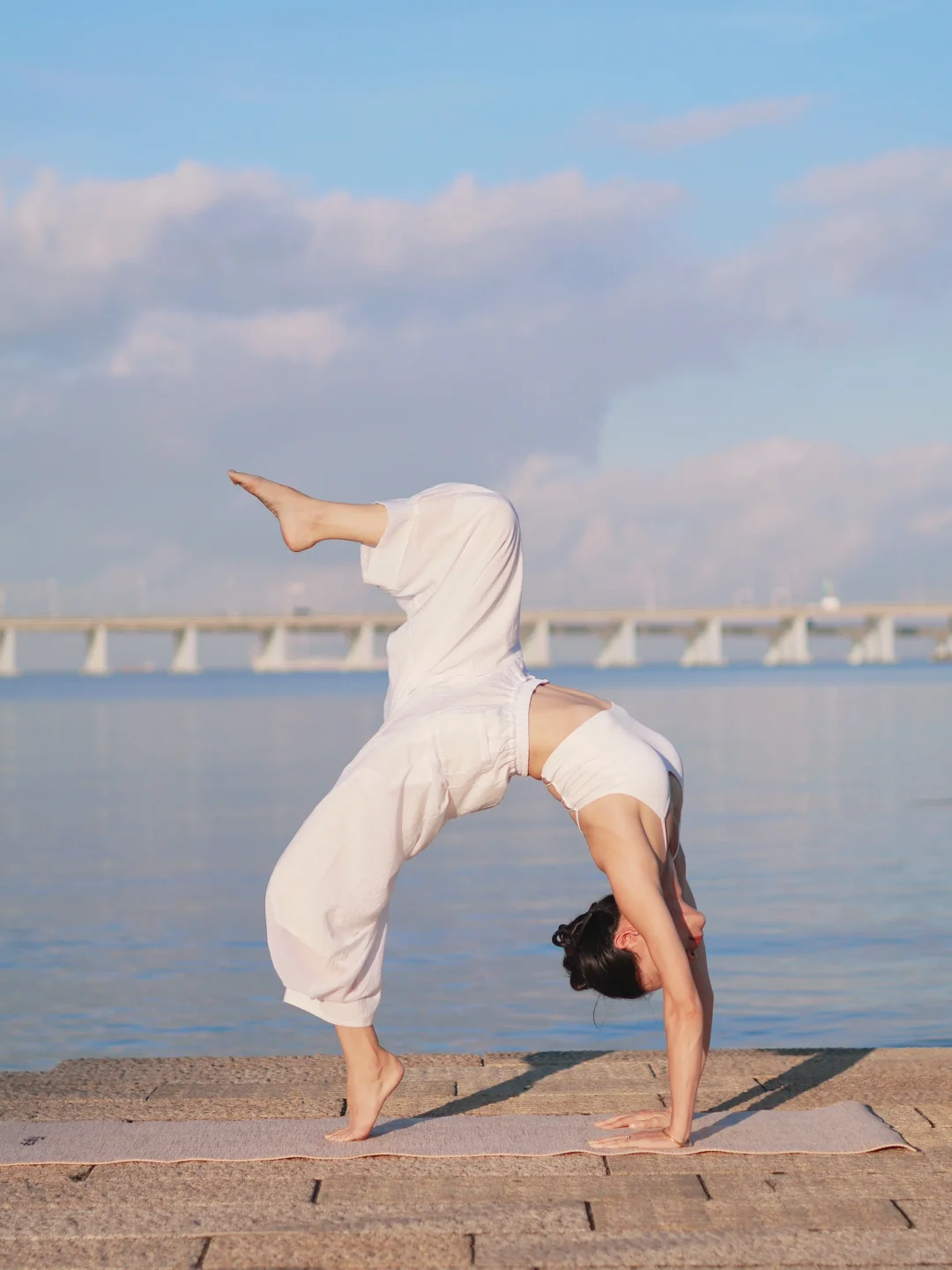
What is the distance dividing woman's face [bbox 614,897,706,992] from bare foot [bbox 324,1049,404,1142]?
2.36ft

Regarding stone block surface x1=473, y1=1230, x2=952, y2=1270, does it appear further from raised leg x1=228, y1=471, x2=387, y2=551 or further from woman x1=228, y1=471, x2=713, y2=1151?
raised leg x1=228, y1=471, x2=387, y2=551

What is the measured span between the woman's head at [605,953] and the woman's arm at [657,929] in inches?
8.4

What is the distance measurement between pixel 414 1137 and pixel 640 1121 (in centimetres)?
61

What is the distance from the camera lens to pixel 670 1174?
12.3 ft

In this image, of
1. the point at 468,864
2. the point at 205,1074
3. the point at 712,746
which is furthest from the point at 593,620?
the point at 205,1074

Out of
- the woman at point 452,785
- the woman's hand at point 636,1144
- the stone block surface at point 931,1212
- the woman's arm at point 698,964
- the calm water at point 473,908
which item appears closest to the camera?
the stone block surface at point 931,1212

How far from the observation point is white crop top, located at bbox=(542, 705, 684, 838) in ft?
13.3

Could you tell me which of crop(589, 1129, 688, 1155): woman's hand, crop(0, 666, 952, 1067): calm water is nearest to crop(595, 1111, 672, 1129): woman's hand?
crop(589, 1129, 688, 1155): woman's hand

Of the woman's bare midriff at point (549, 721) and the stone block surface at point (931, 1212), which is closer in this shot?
the stone block surface at point (931, 1212)

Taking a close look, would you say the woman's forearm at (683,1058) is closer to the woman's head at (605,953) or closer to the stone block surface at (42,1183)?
the woman's head at (605,953)

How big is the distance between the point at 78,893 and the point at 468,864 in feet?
12.3

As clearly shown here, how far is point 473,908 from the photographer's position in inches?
493

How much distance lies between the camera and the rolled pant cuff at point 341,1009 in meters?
4.16

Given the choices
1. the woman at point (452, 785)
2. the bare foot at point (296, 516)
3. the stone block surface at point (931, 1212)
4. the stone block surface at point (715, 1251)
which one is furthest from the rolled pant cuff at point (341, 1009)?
the stone block surface at point (931, 1212)
